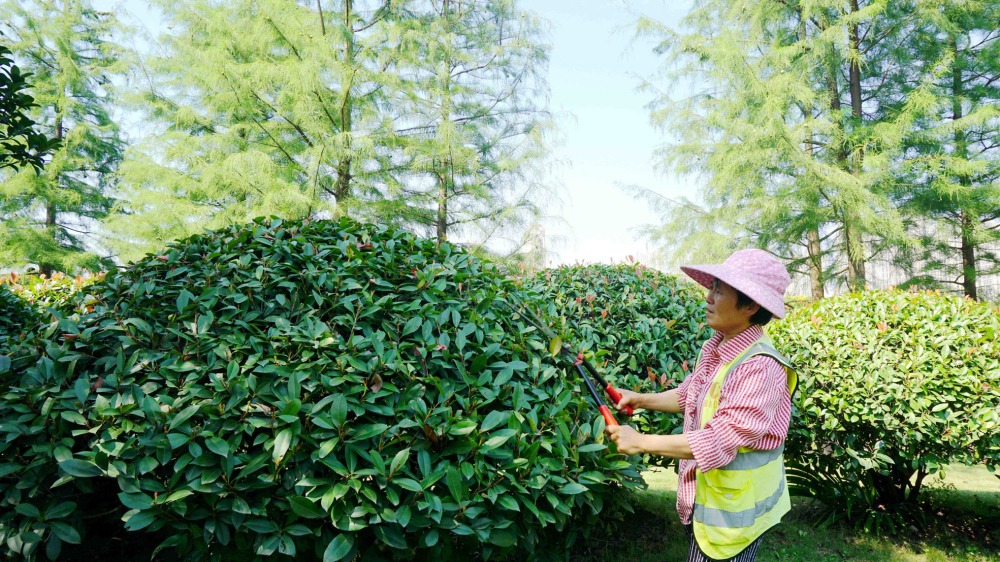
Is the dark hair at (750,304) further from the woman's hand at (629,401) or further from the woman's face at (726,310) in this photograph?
the woman's hand at (629,401)

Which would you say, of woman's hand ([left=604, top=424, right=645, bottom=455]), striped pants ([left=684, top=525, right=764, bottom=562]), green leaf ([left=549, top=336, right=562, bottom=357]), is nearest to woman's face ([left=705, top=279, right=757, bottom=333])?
Answer: woman's hand ([left=604, top=424, right=645, bottom=455])

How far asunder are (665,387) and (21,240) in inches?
631

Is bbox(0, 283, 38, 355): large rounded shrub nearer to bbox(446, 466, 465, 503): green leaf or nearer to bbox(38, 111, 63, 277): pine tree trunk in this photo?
bbox(446, 466, 465, 503): green leaf

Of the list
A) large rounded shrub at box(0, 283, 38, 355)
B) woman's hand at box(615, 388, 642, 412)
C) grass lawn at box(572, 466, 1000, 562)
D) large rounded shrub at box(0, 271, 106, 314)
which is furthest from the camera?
large rounded shrub at box(0, 271, 106, 314)

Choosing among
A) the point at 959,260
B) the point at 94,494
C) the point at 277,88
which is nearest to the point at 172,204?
the point at 277,88

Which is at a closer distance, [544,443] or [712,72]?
[544,443]

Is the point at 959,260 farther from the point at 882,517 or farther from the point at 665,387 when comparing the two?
the point at 665,387

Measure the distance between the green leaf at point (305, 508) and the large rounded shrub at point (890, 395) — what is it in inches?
123

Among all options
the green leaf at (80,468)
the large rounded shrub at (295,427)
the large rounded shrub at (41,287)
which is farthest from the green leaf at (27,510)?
the large rounded shrub at (41,287)

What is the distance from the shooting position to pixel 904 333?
145 inches

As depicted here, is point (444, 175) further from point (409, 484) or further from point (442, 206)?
point (409, 484)

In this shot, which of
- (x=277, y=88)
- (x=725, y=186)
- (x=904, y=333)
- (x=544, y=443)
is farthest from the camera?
(x=725, y=186)

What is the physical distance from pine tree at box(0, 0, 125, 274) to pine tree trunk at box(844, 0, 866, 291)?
53.0ft

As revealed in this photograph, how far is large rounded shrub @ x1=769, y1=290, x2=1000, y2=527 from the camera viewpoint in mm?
3342
